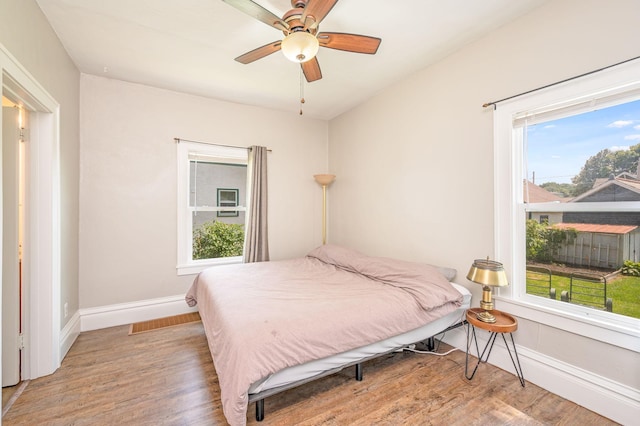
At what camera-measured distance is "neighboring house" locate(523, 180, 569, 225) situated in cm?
197

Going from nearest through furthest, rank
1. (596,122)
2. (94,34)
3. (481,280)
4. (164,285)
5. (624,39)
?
(624,39)
(596,122)
(481,280)
(94,34)
(164,285)

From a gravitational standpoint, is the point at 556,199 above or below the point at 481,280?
above

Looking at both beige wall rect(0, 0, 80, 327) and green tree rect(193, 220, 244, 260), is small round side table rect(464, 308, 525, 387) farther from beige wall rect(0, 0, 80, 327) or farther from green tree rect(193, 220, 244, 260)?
beige wall rect(0, 0, 80, 327)

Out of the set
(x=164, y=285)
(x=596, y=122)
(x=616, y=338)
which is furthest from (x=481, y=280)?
(x=164, y=285)

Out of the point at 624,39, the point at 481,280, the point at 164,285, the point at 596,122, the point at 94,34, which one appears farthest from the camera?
the point at 164,285

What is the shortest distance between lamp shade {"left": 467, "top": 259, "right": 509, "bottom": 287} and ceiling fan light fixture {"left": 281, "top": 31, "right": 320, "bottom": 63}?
1.92 m

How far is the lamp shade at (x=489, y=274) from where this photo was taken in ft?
6.21

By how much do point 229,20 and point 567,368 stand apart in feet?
11.4

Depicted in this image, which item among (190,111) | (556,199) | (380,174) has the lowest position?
(556,199)

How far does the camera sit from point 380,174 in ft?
11.0

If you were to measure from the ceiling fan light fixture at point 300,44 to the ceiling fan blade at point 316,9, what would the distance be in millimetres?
78

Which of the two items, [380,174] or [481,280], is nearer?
[481,280]

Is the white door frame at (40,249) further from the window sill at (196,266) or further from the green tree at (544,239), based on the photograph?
the green tree at (544,239)

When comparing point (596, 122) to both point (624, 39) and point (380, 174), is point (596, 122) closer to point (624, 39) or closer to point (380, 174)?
point (624, 39)
